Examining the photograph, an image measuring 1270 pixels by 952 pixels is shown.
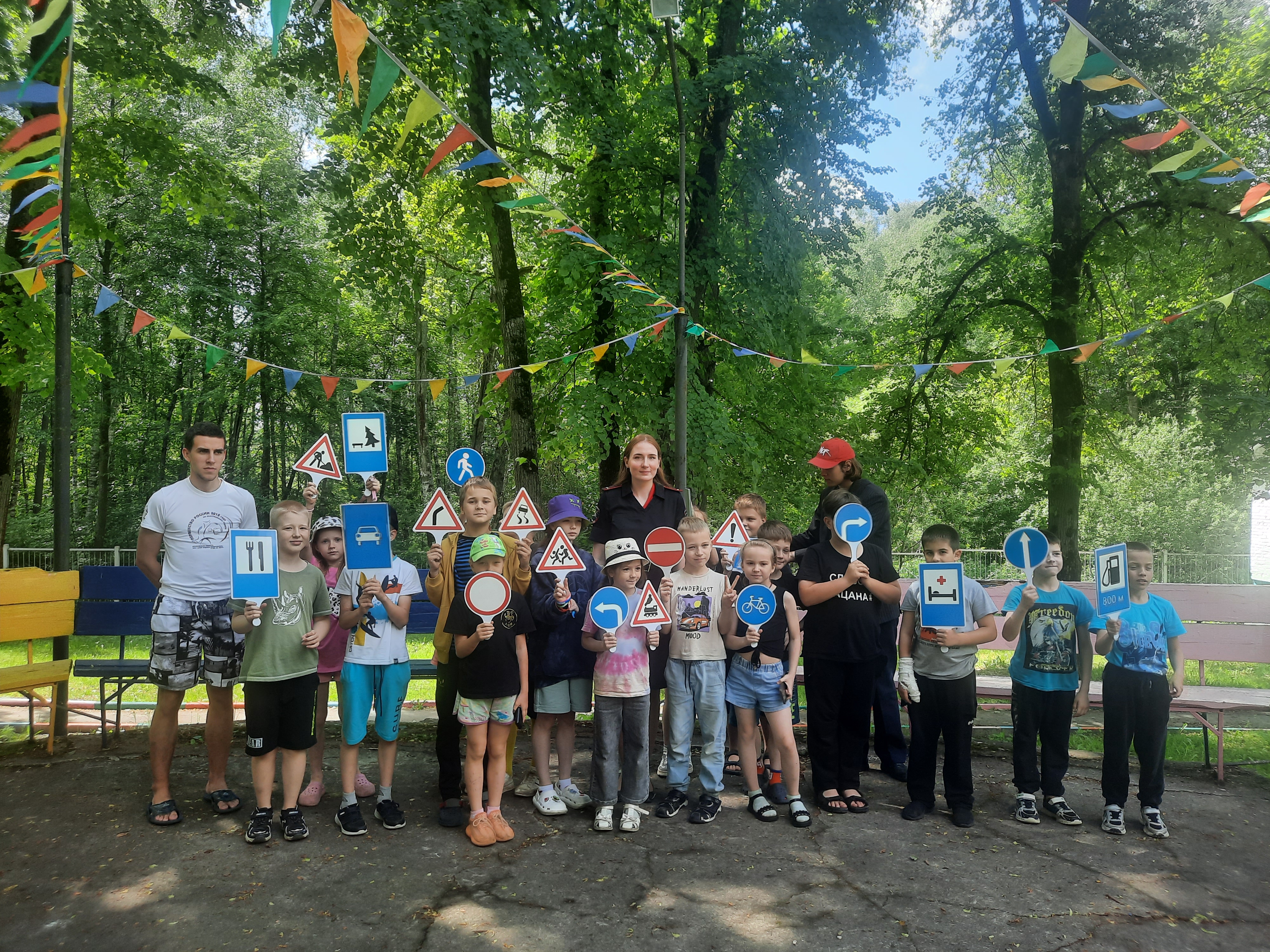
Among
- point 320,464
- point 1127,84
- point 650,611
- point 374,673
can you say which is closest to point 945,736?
point 650,611

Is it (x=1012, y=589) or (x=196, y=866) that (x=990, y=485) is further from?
(x=196, y=866)

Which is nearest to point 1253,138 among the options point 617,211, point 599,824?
point 617,211

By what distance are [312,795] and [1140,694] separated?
182 inches

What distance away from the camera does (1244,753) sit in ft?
20.2

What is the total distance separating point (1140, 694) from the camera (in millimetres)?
4441

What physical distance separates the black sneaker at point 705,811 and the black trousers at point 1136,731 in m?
2.13

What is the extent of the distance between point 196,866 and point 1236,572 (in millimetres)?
25674

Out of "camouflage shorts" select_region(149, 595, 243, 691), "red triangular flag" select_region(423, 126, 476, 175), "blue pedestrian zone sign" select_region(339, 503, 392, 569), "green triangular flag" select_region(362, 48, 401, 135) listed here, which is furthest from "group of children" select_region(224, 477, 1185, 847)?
"green triangular flag" select_region(362, 48, 401, 135)

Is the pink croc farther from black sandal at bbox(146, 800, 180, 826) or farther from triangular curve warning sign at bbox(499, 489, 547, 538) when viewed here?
triangular curve warning sign at bbox(499, 489, 547, 538)

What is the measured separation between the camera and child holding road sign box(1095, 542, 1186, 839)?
4.41m

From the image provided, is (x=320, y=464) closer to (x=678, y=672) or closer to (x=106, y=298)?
(x=678, y=672)

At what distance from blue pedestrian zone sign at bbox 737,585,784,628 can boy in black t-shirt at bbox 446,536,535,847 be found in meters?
1.22

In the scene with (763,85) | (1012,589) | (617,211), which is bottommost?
(1012,589)

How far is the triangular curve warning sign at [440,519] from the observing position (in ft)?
14.9
